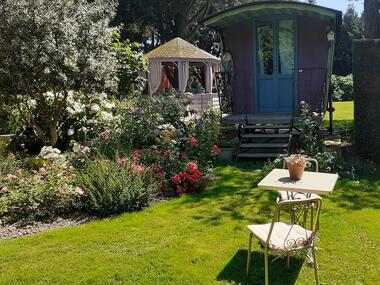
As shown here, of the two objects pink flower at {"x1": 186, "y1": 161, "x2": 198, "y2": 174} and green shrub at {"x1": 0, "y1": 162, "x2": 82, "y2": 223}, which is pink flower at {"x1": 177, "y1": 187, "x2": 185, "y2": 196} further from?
green shrub at {"x1": 0, "y1": 162, "x2": 82, "y2": 223}

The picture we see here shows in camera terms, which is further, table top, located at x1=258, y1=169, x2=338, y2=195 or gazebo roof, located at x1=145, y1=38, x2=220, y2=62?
gazebo roof, located at x1=145, y1=38, x2=220, y2=62

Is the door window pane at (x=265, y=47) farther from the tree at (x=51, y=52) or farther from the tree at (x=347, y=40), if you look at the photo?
the tree at (x=347, y=40)

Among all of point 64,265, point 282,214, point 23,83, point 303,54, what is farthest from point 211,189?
point 303,54

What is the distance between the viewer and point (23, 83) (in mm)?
8703

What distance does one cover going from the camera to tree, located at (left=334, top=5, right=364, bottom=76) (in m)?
41.3

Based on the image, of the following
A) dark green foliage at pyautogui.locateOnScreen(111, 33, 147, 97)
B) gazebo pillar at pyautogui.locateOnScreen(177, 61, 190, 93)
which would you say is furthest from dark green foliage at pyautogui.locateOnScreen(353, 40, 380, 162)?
gazebo pillar at pyautogui.locateOnScreen(177, 61, 190, 93)

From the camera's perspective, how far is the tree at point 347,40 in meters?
41.3

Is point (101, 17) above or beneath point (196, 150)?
above

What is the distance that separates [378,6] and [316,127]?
20.4 feet

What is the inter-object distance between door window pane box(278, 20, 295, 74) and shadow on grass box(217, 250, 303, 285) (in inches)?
293

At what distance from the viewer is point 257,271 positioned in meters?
4.32

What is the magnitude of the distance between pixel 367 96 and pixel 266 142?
7.89 ft

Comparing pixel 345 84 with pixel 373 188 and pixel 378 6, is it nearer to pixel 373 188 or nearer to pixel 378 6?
pixel 378 6

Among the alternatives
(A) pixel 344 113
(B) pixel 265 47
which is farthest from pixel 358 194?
(A) pixel 344 113
